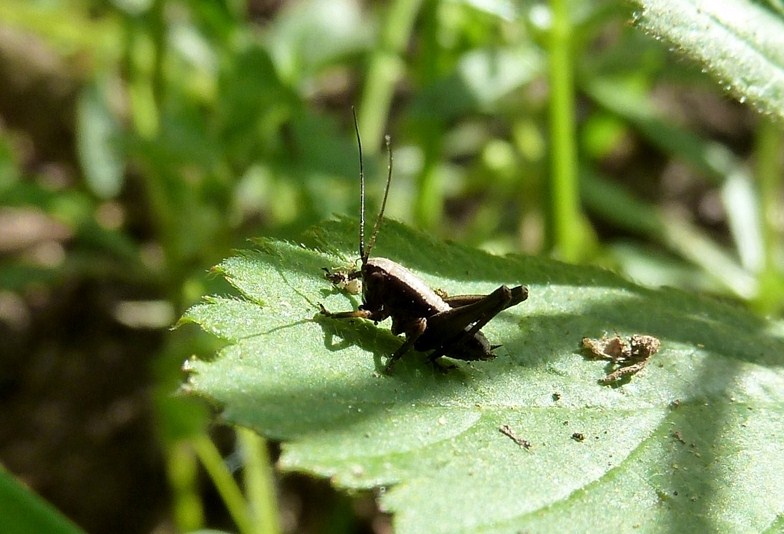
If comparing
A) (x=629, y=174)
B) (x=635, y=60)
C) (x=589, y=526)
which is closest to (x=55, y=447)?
(x=589, y=526)

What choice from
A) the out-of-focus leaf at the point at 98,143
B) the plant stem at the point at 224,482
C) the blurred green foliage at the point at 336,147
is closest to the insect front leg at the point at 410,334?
the blurred green foliage at the point at 336,147

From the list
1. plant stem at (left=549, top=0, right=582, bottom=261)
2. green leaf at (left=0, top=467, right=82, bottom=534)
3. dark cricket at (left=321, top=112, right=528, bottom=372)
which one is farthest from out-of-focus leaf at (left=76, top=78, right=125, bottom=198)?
dark cricket at (left=321, top=112, right=528, bottom=372)

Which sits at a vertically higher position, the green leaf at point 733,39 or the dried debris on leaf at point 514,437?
the green leaf at point 733,39

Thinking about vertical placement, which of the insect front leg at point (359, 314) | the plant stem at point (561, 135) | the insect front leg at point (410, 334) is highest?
the plant stem at point (561, 135)

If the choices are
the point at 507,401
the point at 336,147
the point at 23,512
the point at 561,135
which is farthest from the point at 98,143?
the point at 507,401

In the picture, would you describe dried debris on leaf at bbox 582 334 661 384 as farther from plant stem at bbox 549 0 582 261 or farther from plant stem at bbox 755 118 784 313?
plant stem at bbox 755 118 784 313

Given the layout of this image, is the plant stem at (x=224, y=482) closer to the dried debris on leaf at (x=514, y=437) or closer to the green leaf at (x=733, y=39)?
the dried debris on leaf at (x=514, y=437)
